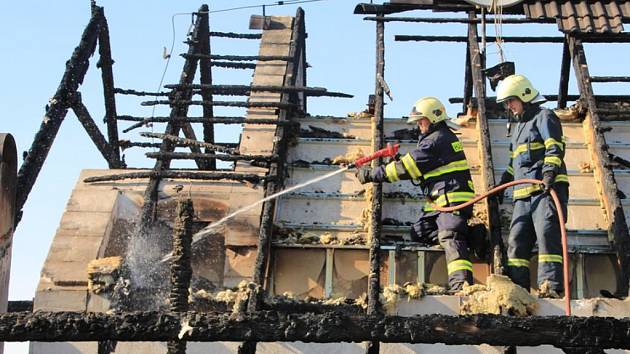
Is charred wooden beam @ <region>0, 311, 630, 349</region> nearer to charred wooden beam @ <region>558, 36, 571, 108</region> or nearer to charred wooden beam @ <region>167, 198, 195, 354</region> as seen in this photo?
charred wooden beam @ <region>167, 198, 195, 354</region>

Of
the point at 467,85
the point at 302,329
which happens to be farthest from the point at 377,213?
the point at 467,85

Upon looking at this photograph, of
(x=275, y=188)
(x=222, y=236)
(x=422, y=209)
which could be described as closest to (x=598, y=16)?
(x=422, y=209)

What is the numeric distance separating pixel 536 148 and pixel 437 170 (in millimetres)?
857

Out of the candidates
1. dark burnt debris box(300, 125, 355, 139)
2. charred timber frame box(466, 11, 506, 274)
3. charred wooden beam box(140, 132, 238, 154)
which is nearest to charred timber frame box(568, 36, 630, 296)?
charred timber frame box(466, 11, 506, 274)

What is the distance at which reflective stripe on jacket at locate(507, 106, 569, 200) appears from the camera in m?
7.03

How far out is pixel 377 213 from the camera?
22.0 feet

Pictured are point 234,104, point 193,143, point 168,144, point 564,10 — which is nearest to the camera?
point 193,143

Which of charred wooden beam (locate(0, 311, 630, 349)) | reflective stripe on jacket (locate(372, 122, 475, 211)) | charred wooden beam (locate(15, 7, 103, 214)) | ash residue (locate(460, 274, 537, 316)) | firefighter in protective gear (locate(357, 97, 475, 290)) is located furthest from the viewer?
charred wooden beam (locate(15, 7, 103, 214))

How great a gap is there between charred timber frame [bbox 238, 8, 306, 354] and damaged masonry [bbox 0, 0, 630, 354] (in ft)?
0.08

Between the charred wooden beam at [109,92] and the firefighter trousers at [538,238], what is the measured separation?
5176 millimetres

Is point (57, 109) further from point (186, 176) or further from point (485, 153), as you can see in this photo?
point (485, 153)

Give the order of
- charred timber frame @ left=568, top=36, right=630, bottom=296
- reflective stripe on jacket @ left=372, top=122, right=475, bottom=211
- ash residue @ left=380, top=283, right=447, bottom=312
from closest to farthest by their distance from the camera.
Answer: ash residue @ left=380, top=283, right=447, bottom=312 → charred timber frame @ left=568, top=36, right=630, bottom=296 → reflective stripe on jacket @ left=372, top=122, right=475, bottom=211

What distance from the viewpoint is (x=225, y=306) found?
20.5ft

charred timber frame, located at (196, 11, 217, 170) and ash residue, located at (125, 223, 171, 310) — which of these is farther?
charred timber frame, located at (196, 11, 217, 170)
